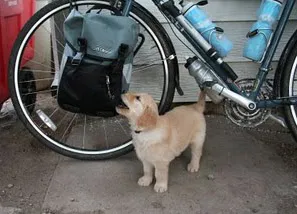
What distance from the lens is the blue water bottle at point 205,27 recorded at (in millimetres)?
2252

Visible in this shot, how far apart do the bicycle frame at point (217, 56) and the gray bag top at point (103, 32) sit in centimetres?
16

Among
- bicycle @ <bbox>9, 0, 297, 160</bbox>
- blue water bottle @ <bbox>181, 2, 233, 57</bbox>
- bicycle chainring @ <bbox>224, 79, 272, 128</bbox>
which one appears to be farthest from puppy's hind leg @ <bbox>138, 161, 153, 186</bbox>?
blue water bottle @ <bbox>181, 2, 233, 57</bbox>

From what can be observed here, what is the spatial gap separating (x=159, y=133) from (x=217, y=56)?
22.0 inches

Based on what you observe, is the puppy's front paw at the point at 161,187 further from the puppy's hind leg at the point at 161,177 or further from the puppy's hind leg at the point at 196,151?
the puppy's hind leg at the point at 196,151

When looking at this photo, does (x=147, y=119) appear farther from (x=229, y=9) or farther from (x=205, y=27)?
(x=229, y=9)

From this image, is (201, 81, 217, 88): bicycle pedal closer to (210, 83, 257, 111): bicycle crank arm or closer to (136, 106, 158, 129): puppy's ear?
(210, 83, 257, 111): bicycle crank arm

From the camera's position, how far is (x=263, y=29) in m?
2.26

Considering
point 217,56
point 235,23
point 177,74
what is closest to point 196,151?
point 177,74

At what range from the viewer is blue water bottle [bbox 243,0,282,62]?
7.32ft

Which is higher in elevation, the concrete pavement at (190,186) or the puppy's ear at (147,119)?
the puppy's ear at (147,119)

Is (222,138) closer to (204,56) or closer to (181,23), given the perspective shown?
(204,56)

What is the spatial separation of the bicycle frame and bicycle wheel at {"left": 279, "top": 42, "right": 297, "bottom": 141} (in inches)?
2.0

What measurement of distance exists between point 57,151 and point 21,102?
374mm

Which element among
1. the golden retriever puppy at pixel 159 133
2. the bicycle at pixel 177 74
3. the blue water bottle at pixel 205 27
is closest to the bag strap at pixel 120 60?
the golden retriever puppy at pixel 159 133
